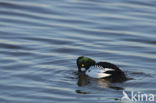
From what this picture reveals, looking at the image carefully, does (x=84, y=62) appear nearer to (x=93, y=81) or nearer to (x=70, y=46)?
(x=93, y=81)

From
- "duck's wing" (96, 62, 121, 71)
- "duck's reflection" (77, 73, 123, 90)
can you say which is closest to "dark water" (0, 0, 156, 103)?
"duck's reflection" (77, 73, 123, 90)

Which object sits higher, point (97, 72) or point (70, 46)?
point (70, 46)

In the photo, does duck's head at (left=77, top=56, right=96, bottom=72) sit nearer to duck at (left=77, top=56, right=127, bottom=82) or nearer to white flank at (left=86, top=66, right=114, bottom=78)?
duck at (left=77, top=56, right=127, bottom=82)

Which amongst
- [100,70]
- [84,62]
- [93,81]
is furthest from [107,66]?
[84,62]

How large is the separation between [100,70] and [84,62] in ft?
2.15

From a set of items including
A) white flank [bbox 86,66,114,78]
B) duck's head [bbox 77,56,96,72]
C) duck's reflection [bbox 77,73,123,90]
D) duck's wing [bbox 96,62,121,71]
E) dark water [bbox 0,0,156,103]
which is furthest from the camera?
duck's head [bbox 77,56,96,72]

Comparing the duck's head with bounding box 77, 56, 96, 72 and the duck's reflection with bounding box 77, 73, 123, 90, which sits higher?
the duck's head with bounding box 77, 56, 96, 72

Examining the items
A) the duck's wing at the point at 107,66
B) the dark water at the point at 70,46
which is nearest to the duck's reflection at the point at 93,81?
the dark water at the point at 70,46

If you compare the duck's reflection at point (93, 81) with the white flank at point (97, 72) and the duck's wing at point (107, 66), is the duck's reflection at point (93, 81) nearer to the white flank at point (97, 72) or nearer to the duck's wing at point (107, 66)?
the white flank at point (97, 72)

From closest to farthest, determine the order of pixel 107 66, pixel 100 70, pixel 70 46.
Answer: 1. pixel 107 66
2. pixel 100 70
3. pixel 70 46

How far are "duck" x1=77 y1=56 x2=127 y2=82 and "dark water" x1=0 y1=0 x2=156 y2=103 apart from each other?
0.69 ft

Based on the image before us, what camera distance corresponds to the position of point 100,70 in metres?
13.0

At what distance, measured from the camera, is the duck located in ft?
41.7

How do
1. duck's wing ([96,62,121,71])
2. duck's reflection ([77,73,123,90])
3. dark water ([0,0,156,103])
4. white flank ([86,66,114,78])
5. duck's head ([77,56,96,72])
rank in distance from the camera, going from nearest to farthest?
1. dark water ([0,0,156,103])
2. duck's reflection ([77,73,123,90])
3. duck's wing ([96,62,121,71])
4. white flank ([86,66,114,78])
5. duck's head ([77,56,96,72])
